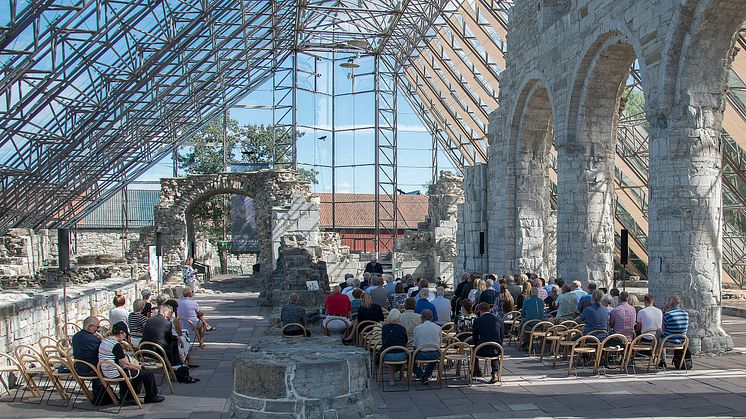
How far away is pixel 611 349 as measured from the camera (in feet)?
29.8

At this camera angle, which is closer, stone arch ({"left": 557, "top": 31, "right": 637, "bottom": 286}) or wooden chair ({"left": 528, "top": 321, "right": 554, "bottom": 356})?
wooden chair ({"left": 528, "top": 321, "right": 554, "bottom": 356})

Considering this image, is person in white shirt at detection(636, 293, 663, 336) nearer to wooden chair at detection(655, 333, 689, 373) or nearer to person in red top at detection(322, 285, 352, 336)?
wooden chair at detection(655, 333, 689, 373)

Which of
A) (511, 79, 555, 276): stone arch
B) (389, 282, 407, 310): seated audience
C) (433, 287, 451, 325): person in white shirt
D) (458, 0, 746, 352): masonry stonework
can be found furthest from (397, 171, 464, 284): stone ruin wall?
(433, 287, 451, 325): person in white shirt

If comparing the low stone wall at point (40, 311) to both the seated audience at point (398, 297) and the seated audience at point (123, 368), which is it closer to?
the seated audience at point (123, 368)

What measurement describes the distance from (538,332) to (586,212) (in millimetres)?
4843

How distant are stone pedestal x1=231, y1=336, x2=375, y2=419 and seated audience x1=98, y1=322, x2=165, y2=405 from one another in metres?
2.58

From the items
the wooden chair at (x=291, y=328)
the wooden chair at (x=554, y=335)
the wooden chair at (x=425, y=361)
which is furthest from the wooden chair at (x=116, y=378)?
the wooden chair at (x=554, y=335)

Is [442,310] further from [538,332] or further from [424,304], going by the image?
[538,332]

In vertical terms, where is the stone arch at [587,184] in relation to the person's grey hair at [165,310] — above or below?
above

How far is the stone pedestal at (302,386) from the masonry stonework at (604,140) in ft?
21.9

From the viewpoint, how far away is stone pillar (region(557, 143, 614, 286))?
566 inches

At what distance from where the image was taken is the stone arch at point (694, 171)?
10281mm

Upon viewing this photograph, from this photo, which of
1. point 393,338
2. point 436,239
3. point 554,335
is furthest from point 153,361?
point 436,239

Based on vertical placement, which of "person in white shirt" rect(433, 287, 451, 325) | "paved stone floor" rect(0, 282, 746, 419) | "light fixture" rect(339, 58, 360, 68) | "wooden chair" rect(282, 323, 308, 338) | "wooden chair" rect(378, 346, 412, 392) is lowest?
"paved stone floor" rect(0, 282, 746, 419)
